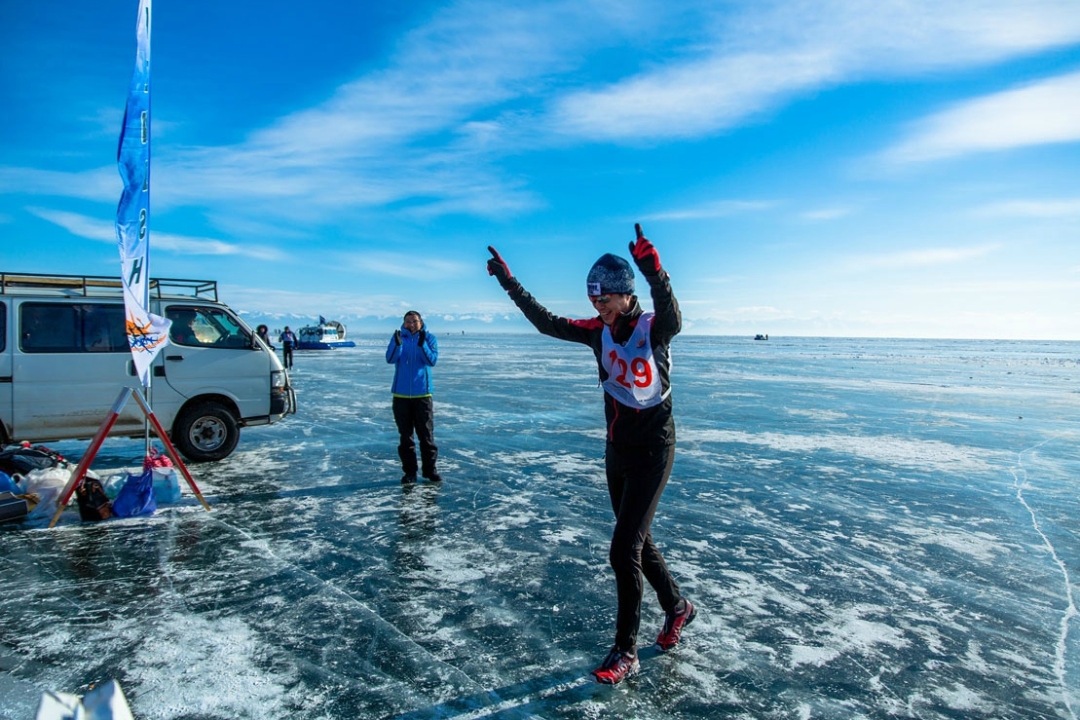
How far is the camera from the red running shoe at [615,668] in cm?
306

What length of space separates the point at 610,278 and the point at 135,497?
520 cm

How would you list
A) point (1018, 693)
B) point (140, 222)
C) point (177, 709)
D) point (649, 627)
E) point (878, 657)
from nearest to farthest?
point (177, 709) < point (1018, 693) < point (878, 657) < point (649, 627) < point (140, 222)

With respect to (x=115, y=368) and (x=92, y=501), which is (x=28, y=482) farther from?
(x=115, y=368)

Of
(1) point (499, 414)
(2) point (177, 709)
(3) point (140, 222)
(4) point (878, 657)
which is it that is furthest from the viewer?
Answer: (1) point (499, 414)

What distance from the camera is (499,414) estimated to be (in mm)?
12734

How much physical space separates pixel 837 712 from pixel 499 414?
33.1ft

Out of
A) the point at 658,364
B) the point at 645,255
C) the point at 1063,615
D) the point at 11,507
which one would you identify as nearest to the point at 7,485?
the point at 11,507

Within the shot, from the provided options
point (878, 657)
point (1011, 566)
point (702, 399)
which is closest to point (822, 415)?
point (702, 399)

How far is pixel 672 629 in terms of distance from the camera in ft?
11.3

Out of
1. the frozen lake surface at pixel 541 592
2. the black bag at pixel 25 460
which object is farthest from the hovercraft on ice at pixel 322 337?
the black bag at pixel 25 460

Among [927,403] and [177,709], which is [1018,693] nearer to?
[177,709]

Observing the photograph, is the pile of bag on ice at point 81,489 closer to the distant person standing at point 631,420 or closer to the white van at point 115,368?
the white van at point 115,368

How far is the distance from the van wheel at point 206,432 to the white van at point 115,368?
0.04 ft

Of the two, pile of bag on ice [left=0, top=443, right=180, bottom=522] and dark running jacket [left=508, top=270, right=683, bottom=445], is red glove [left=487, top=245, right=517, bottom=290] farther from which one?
pile of bag on ice [left=0, top=443, right=180, bottom=522]
